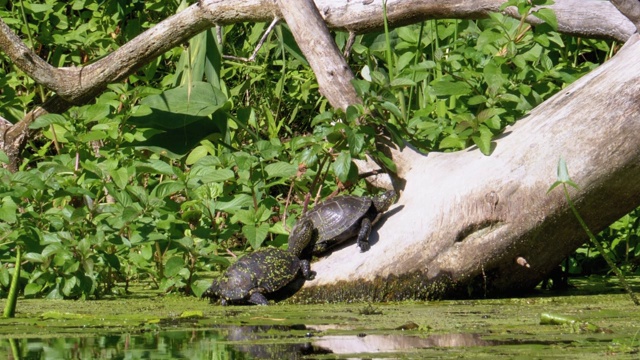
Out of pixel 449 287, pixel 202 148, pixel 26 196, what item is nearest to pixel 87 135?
pixel 26 196

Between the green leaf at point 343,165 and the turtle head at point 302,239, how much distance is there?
0.27 metres

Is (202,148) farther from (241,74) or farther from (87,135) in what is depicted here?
(241,74)

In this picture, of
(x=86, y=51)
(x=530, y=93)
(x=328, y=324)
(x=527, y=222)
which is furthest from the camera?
(x=86, y=51)

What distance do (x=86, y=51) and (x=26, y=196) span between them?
2.63 metres

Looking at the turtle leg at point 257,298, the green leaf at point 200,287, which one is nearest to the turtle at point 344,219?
the turtle leg at point 257,298

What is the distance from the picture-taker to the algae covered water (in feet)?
9.44

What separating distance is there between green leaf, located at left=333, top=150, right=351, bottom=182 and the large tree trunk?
0.32 metres

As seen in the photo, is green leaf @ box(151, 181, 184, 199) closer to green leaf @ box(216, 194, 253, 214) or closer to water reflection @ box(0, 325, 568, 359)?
green leaf @ box(216, 194, 253, 214)

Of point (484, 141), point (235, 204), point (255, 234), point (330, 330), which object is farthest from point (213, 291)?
point (484, 141)

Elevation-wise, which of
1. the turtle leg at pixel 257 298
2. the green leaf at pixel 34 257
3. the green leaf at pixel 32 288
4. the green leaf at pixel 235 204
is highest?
the green leaf at pixel 34 257

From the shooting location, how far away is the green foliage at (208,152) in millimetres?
4742

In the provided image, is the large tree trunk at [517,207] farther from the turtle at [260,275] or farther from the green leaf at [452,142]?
the green leaf at [452,142]

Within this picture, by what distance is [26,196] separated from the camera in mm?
4996

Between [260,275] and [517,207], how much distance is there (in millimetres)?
1155
